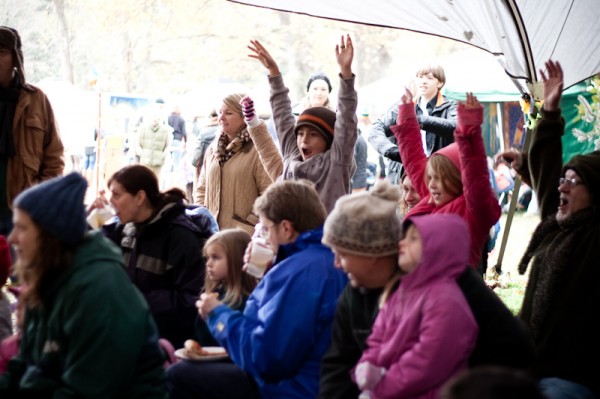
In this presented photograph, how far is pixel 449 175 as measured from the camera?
4.45m

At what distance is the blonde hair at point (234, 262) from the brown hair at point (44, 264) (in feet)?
4.54

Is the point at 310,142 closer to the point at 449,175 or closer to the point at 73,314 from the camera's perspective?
the point at 449,175

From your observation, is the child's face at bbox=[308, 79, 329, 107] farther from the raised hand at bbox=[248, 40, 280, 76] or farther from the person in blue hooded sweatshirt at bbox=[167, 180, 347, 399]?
the person in blue hooded sweatshirt at bbox=[167, 180, 347, 399]

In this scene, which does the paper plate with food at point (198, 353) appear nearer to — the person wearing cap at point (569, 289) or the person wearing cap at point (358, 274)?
the person wearing cap at point (358, 274)

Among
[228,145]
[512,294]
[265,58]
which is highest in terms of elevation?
[265,58]

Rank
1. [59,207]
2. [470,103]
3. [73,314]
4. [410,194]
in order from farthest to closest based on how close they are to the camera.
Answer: [410,194] → [470,103] → [59,207] → [73,314]

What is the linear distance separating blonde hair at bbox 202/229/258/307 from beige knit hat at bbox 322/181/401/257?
1.17 meters

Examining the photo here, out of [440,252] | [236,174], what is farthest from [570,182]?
[236,174]

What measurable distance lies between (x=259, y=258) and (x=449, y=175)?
3.72ft

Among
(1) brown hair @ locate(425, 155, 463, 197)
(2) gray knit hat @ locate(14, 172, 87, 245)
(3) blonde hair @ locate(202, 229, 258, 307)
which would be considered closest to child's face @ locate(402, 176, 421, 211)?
(1) brown hair @ locate(425, 155, 463, 197)

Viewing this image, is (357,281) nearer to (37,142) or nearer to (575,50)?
(37,142)

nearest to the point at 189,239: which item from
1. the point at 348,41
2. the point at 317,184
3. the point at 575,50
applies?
the point at 317,184

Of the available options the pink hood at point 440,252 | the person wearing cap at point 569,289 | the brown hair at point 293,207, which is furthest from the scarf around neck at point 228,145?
the pink hood at point 440,252

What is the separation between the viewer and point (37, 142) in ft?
18.6
